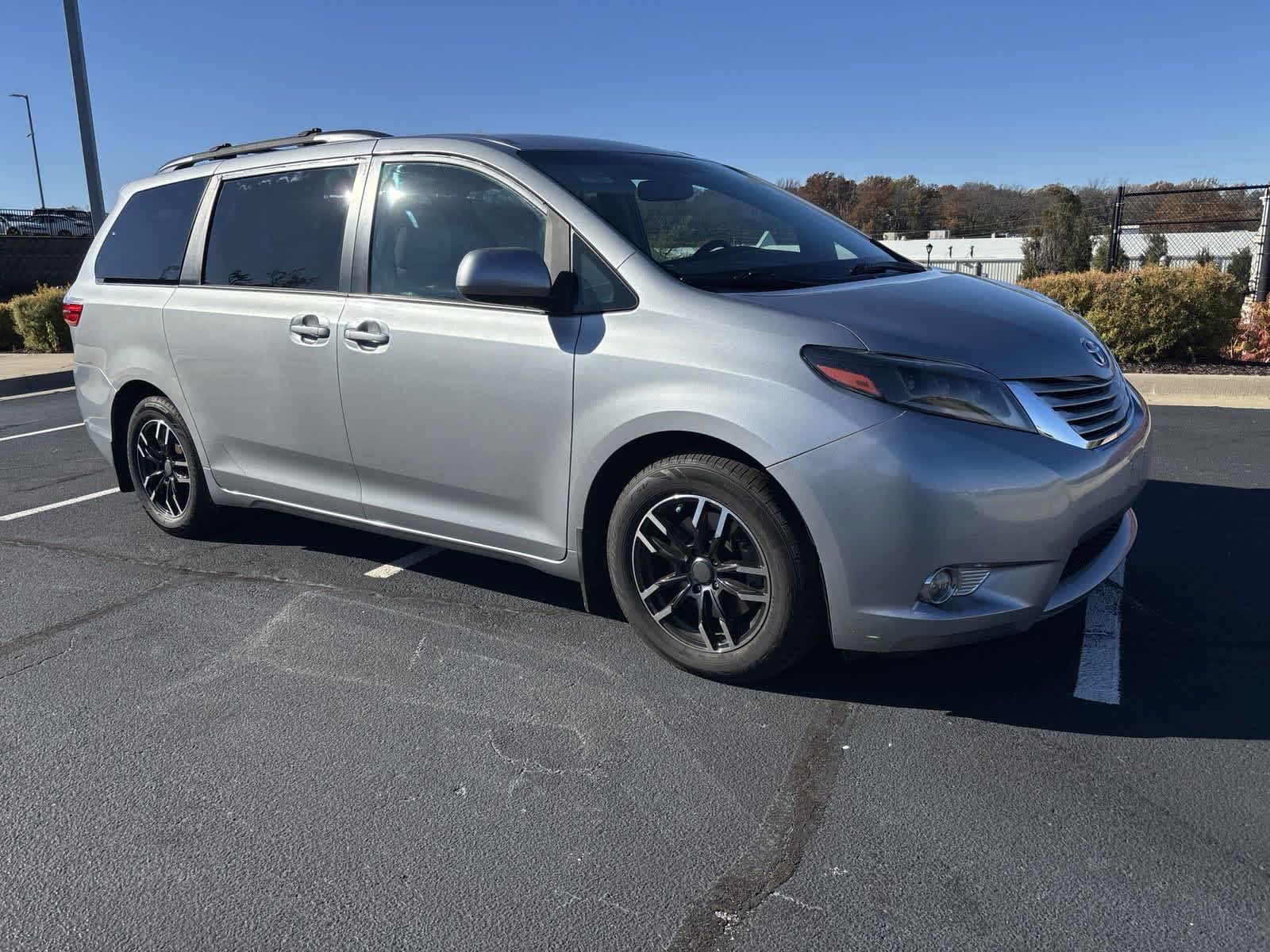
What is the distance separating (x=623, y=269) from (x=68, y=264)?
26.2 meters

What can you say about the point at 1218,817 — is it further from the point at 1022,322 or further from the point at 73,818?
the point at 73,818

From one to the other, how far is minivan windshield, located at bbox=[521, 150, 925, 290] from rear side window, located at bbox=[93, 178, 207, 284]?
2.08 m

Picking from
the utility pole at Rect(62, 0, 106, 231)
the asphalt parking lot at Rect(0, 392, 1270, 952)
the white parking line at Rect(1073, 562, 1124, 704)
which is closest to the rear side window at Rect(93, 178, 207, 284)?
the asphalt parking lot at Rect(0, 392, 1270, 952)

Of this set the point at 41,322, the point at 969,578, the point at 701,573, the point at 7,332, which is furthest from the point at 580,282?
the point at 7,332

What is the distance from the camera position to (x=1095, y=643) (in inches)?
144

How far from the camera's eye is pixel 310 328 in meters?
4.23

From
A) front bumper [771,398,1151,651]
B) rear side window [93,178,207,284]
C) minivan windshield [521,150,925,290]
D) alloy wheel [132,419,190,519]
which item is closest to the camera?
front bumper [771,398,1151,651]

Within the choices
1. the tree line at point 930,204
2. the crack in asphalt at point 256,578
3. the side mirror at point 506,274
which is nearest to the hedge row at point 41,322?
the crack in asphalt at point 256,578

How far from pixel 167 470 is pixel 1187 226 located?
30.1 m

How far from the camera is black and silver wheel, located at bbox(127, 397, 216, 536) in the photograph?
5059 mm

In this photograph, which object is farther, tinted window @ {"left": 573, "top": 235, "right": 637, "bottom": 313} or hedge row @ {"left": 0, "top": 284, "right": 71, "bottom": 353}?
hedge row @ {"left": 0, "top": 284, "right": 71, "bottom": 353}

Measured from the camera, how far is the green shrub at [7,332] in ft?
55.5

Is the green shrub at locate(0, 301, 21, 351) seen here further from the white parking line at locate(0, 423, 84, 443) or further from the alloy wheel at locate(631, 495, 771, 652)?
the alloy wheel at locate(631, 495, 771, 652)

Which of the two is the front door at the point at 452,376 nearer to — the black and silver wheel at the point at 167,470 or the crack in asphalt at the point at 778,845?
the crack in asphalt at the point at 778,845
